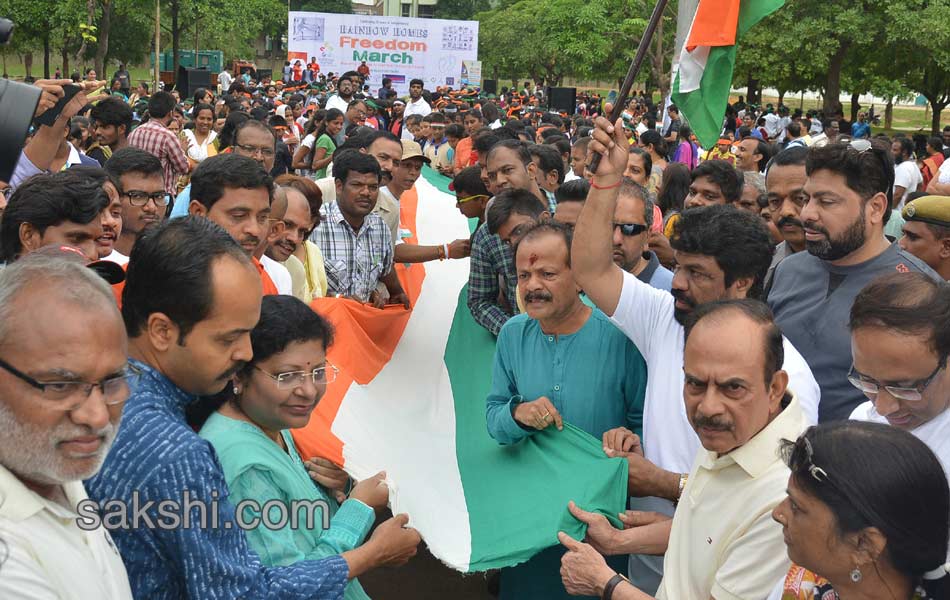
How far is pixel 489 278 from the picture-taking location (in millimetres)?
5707

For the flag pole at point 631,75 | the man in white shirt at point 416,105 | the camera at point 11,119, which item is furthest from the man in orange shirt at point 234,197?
the man in white shirt at point 416,105

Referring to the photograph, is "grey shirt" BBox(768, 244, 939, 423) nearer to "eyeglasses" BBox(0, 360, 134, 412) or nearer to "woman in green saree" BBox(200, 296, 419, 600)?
"woman in green saree" BBox(200, 296, 419, 600)

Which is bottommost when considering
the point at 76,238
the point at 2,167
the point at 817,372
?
the point at 817,372

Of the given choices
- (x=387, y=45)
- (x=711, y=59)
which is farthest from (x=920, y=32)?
(x=711, y=59)

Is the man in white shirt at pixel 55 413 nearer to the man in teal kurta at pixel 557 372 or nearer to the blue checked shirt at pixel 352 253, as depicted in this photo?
the man in teal kurta at pixel 557 372

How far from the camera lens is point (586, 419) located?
387cm

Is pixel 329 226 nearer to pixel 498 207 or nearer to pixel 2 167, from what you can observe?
pixel 498 207

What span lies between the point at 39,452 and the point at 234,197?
266 centimetres

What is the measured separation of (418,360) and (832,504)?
380 cm

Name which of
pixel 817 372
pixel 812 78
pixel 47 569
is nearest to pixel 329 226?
pixel 817 372

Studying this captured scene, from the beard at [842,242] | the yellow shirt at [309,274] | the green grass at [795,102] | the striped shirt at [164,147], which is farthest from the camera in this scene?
the green grass at [795,102]

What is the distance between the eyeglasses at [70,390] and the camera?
1952 mm

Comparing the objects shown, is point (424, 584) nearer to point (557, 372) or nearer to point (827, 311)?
point (557, 372)

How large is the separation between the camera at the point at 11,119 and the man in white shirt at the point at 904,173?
984cm
